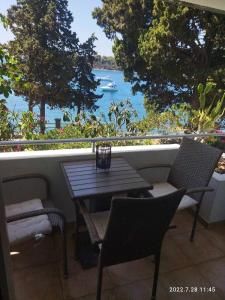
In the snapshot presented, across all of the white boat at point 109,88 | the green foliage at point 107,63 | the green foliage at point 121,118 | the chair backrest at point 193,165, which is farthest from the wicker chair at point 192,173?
the white boat at point 109,88

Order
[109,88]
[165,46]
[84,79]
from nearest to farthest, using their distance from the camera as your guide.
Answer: [165,46]
[84,79]
[109,88]

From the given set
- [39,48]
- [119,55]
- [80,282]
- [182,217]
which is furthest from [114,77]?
[80,282]

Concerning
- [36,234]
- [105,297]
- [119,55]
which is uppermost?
[119,55]

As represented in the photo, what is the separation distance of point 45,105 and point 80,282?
11.3 meters

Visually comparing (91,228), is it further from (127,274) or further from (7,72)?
(7,72)

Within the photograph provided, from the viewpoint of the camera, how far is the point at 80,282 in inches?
70.4

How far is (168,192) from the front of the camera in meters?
2.30

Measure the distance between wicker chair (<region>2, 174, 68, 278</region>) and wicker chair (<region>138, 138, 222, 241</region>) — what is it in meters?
0.91

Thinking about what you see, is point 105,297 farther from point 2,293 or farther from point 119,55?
point 119,55

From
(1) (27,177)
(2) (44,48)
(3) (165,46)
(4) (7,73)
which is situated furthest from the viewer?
(2) (44,48)

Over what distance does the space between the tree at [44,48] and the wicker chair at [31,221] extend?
32.4 ft

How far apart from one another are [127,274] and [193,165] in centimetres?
109

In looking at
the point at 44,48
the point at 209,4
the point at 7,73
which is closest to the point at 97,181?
the point at 7,73

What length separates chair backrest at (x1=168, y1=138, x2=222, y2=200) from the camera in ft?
6.89
